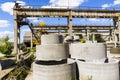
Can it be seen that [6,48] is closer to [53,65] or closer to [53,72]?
[53,65]

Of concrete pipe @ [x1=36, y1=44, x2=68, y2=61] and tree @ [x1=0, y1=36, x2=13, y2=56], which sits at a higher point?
concrete pipe @ [x1=36, y1=44, x2=68, y2=61]

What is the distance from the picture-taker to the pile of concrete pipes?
11086 mm

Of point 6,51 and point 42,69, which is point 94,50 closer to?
point 42,69

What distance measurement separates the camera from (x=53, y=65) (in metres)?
11.4

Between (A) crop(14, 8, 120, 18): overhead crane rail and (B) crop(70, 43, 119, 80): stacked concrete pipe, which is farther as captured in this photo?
(A) crop(14, 8, 120, 18): overhead crane rail

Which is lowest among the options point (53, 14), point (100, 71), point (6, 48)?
point (100, 71)

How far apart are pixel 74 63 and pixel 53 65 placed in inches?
60.8

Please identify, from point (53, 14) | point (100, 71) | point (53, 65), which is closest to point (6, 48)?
point (53, 14)

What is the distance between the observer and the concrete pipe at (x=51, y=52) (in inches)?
484

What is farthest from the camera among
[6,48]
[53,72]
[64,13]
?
[6,48]

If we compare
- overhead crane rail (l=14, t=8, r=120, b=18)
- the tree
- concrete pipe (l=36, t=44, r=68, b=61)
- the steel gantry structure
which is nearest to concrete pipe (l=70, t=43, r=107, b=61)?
concrete pipe (l=36, t=44, r=68, b=61)

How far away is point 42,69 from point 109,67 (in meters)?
4.29

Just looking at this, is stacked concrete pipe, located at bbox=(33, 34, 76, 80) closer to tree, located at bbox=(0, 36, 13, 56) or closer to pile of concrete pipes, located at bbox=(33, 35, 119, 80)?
pile of concrete pipes, located at bbox=(33, 35, 119, 80)

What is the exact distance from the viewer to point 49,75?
430 inches
